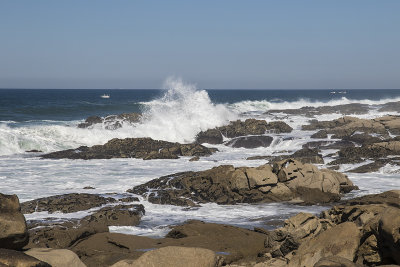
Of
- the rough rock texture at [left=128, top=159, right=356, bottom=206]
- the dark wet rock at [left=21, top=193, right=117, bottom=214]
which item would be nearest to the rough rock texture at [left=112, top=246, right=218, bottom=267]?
the dark wet rock at [left=21, top=193, right=117, bottom=214]

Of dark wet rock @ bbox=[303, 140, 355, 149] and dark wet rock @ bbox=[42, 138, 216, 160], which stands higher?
dark wet rock @ bbox=[303, 140, 355, 149]

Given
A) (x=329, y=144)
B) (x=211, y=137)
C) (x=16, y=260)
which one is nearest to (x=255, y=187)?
(x=16, y=260)

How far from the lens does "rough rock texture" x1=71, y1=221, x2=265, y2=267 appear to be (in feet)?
29.0

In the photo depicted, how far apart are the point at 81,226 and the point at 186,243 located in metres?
3.96

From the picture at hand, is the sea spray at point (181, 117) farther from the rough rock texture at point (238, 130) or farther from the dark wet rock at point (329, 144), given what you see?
the dark wet rock at point (329, 144)

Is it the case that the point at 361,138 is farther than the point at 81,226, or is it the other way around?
the point at 361,138

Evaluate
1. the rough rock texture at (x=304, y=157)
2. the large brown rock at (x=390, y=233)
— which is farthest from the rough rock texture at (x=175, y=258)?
the rough rock texture at (x=304, y=157)

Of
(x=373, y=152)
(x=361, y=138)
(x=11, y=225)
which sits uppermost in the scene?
(x=11, y=225)

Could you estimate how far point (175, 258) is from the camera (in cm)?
724

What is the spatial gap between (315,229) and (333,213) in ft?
6.01

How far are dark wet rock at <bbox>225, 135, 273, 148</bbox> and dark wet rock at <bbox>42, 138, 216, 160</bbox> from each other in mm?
3000

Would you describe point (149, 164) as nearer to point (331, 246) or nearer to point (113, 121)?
point (113, 121)

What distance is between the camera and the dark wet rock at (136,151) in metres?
25.9

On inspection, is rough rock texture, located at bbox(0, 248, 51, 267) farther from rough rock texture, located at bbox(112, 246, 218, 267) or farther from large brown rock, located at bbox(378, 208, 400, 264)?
large brown rock, located at bbox(378, 208, 400, 264)
